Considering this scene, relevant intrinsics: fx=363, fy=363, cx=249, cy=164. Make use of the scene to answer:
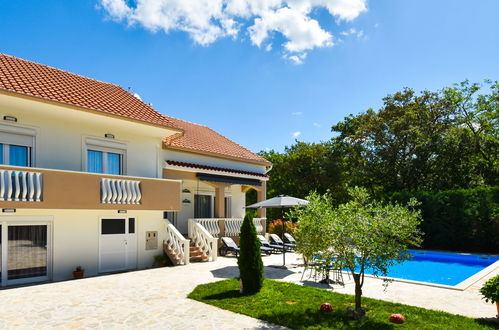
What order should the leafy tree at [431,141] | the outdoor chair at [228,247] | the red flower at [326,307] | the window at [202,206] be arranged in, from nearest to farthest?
the red flower at [326,307] → the outdoor chair at [228,247] → the window at [202,206] → the leafy tree at [431,141]

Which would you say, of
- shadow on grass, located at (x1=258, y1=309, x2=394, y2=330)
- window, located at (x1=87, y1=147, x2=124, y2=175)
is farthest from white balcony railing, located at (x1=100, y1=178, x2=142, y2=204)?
shadow on grass, located at (x1=258, y1=309, x2=394, y2=330)

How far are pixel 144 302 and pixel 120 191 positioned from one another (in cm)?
595

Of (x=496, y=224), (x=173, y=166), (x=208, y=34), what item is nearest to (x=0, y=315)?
(x=173, y=166)

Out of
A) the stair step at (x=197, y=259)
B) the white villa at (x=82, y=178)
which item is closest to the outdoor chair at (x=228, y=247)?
the white villa at (x=82, y=178)

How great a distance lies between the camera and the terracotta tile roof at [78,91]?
13.6 meters

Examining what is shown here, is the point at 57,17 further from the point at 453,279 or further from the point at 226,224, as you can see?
the point at 453,279

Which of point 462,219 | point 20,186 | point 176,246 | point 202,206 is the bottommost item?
point 176,246

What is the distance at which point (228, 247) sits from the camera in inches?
779

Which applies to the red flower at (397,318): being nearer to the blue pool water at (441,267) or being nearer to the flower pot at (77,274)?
the blue pool water at (441,267)

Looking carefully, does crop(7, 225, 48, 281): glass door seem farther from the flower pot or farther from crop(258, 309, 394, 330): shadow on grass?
crop(258, 309, 394, 330): shadow on grass

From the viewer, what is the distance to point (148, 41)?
60.4 feet

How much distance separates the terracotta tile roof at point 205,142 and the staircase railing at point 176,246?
459cm

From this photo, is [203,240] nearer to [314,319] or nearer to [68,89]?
[68,89]

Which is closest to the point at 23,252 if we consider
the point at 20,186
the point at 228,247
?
the point at 20,186
